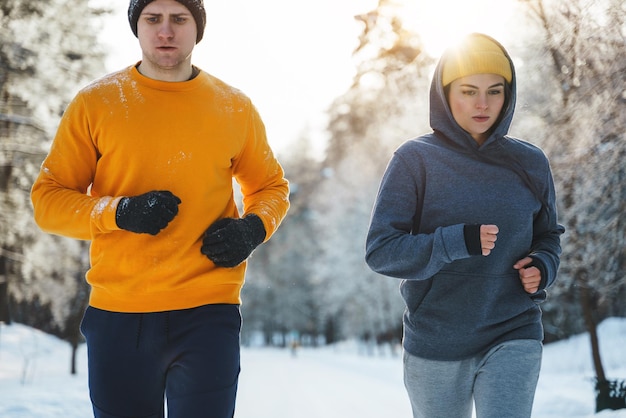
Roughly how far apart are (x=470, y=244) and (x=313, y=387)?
14451mm

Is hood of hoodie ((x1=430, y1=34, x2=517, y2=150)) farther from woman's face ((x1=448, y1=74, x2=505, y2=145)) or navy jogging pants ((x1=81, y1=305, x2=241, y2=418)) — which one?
navy jogging pants ((x1=81, y1=305, x2=241, y2=418))

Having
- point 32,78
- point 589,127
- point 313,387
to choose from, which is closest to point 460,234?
point 589,127

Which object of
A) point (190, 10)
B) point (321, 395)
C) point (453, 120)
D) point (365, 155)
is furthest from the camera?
point (365, 155)

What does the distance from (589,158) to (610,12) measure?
2476 millimetres

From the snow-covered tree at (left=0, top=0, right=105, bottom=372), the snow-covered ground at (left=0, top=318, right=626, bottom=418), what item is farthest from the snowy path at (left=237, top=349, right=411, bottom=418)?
the snow-covered tree at (left=0, top=0, right=105, bottom=372)

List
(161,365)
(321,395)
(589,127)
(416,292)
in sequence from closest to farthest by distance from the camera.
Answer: (161,365)
(416,292)
(589,127)
(321,395)

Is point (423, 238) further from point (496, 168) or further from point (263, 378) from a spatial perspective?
point (263, 378)

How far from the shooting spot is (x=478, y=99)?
11.0 feet

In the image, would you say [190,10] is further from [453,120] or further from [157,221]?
[453,120]

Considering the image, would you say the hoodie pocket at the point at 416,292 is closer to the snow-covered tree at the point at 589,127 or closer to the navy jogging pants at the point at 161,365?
the navy jogging pants at the point at 161,365

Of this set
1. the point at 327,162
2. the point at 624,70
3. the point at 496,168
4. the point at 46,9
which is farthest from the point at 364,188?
the point at 496,168

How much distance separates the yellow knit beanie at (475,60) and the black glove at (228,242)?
1.23 m

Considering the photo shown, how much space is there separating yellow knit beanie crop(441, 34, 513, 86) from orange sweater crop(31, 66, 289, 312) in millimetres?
1063

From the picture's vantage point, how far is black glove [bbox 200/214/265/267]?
2875 mm
